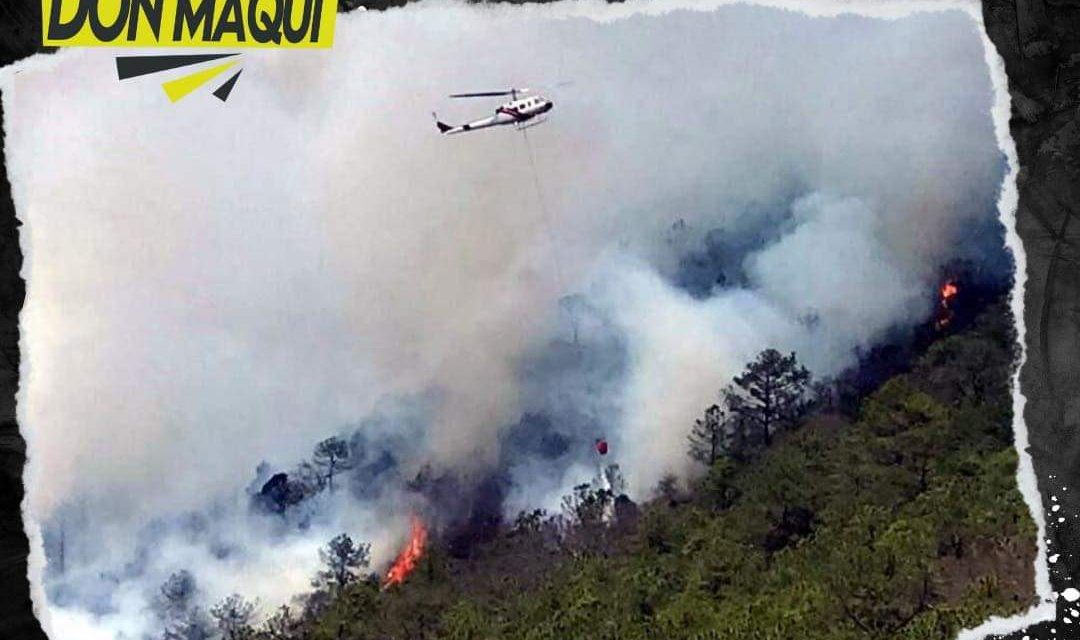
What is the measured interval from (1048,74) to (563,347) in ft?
6.68

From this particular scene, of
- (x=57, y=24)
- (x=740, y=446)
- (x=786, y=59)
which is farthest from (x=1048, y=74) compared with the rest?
(x=57, y=24)

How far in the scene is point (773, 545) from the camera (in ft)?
12.4

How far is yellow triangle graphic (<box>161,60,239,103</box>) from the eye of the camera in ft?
12.2

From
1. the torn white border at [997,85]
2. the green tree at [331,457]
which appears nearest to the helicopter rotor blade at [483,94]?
the torn white border at [997,85]

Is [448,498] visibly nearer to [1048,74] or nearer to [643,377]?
[643,377]

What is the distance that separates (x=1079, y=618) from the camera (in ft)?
12.2

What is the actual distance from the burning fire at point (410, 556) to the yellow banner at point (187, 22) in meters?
1.80

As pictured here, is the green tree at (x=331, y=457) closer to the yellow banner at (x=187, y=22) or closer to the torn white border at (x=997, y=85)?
the yellow banner at (x=187, y=22)

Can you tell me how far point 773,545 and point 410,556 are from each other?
1.33 m

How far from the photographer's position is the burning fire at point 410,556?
3.74 m

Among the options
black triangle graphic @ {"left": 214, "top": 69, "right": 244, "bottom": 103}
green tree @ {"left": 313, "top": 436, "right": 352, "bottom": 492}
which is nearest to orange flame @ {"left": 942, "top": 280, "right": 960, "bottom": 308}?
green tree @ {"left": 313, "top": 436, "right": 352, "bottom": 492}

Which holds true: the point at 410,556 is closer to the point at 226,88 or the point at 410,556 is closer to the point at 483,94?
the point at 483,94

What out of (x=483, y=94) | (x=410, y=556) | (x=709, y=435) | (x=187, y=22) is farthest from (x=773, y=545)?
(x=187, y=22)

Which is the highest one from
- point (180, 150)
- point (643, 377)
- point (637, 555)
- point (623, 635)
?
point (180, 150)
